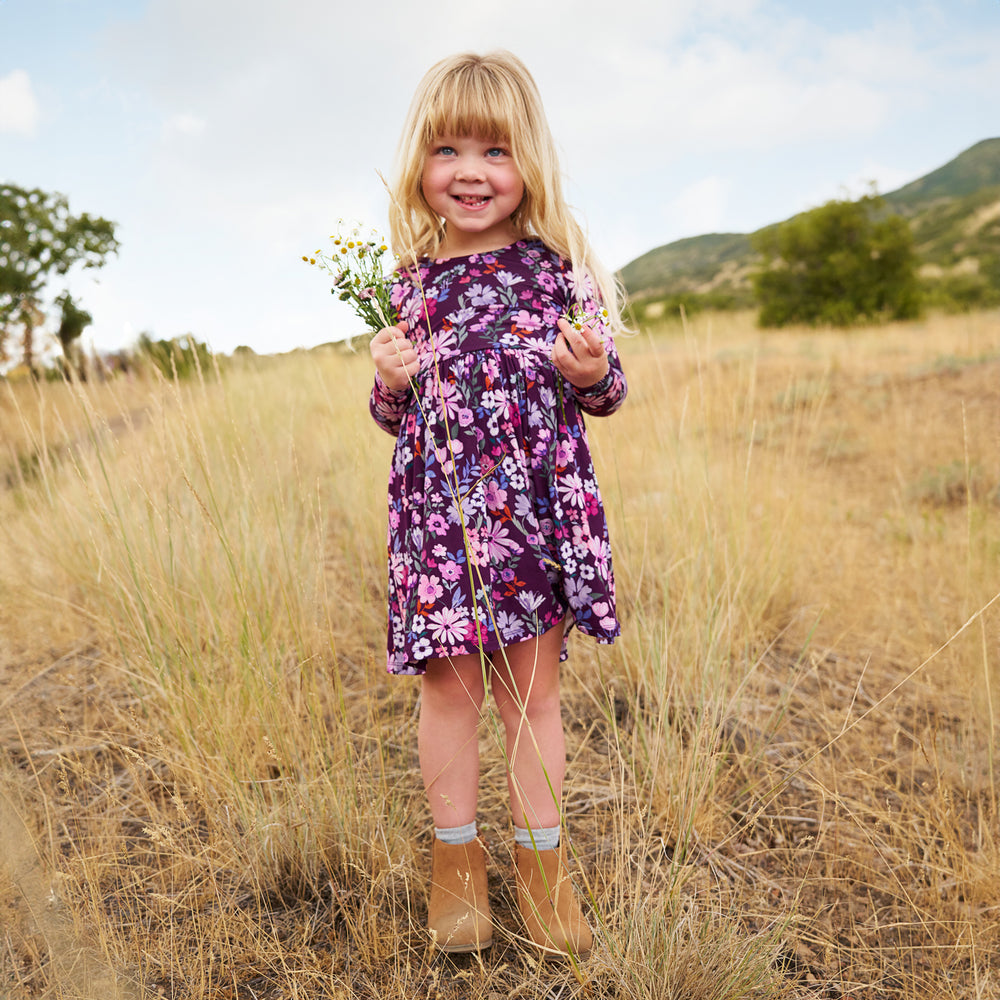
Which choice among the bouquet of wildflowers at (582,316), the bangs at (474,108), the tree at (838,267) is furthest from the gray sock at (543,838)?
the tree at (838,267)

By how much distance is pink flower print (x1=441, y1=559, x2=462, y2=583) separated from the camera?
1251 mm

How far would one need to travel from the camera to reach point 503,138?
4.45 feet

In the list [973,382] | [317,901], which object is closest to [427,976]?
[317,901]

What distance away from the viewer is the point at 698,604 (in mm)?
2029

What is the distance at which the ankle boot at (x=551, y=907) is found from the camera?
124cm

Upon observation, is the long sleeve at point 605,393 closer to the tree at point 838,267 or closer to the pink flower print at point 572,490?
the pink flower print at point 572,490

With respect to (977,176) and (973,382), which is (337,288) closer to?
(973,382)

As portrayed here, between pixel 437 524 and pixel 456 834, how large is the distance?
0.60 meters

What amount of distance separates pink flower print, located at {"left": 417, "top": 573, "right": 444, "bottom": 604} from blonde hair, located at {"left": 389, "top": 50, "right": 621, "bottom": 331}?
575 mm

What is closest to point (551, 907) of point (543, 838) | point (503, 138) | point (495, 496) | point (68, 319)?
point (543, 838)

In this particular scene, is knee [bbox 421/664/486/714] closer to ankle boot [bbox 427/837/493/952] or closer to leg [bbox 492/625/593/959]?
leg [bbox 492/625/593/959]

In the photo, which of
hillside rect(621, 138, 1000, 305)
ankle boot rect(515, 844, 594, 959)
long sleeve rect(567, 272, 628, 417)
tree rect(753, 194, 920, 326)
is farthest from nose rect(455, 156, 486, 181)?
tree rect(753, 194, 920, 326)

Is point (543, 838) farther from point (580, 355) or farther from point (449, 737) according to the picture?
point (580, 355)

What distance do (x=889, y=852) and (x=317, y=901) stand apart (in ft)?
4.03
